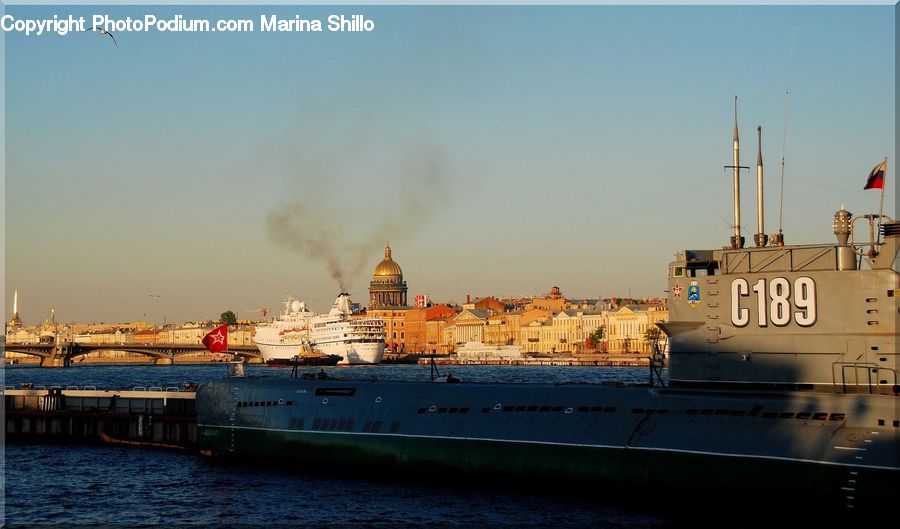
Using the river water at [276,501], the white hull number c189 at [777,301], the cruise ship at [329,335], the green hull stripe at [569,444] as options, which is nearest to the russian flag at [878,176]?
the white hull number c189 at [777,301]

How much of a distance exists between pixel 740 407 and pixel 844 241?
5.55m

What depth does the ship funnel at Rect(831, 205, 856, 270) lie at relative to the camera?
3177 cm

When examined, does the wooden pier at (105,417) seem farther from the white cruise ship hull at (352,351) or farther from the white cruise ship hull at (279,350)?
the white cruise ship hull at (279,350)

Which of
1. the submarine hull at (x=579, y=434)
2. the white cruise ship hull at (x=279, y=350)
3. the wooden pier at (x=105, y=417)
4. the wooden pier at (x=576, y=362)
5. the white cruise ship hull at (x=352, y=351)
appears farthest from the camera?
the white cruise ship hull at (x=279, y=350)

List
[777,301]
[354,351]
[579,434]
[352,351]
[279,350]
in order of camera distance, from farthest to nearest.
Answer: [279,350] → [354,351] → [352,351] → [579,434] → [777,301]

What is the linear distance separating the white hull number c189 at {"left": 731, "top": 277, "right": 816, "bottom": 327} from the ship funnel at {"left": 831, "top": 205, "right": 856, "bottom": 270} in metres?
1.03

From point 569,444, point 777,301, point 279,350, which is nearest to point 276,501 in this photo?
point 569,444

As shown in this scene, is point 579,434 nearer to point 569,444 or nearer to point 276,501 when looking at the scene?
point 569,444

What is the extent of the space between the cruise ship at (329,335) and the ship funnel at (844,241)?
499 ft

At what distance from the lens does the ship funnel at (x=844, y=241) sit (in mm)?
31766

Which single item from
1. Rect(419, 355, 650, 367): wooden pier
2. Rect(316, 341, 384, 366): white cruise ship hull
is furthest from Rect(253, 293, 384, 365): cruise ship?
Rect(419, 355, 650, 367): wooden pier

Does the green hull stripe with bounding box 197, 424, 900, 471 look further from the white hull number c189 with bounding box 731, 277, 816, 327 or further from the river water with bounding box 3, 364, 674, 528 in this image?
the white hull number c189 with bounding box 731, 277, 816, 327

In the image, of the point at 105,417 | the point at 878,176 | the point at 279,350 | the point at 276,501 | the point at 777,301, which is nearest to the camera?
the point at 878,176

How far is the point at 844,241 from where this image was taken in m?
32.0
